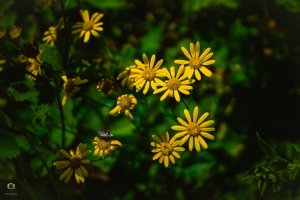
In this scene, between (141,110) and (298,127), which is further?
(298,127)

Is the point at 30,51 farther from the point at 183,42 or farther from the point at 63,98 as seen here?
the point at 183,42

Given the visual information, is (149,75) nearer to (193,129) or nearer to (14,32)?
(193,129)

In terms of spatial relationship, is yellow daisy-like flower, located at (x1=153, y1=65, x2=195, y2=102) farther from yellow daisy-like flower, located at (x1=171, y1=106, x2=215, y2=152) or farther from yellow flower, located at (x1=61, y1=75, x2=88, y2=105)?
yellow flower, located at (x1=61, y1=75, x2=88, y2=105)

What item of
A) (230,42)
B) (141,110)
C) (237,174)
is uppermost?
(230,42)

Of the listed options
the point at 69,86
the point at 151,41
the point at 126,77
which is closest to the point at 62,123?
the point at 69,86

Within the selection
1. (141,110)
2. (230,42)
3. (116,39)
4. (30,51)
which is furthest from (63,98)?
(230,42)

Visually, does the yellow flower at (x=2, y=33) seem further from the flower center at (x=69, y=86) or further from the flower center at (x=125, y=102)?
the flower center at (x=125, y=102)
